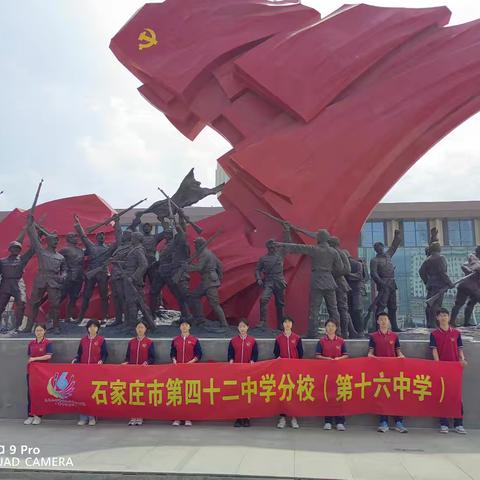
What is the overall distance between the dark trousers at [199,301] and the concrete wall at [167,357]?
5.72ft

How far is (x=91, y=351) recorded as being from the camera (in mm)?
5113

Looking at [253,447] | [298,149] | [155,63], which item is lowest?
[253,447]

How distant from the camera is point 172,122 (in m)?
9.94

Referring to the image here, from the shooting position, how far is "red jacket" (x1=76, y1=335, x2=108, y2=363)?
510 centimetres

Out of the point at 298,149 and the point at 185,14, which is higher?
the point at 185,14

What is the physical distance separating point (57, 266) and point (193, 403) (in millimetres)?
3578

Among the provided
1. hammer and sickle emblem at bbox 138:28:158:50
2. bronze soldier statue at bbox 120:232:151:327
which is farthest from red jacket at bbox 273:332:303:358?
hammer and sickle emblem at bbox 138:28:158:50

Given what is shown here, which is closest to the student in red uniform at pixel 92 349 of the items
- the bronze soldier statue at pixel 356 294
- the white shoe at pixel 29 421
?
the white shoe at pixel 29 421

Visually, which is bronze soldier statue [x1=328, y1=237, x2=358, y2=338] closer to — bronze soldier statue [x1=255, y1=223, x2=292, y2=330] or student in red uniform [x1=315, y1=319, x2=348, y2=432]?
bronze soldier statue [x1=255, y1=223, x2=292, y2=330]

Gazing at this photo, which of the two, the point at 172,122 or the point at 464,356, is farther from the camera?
the point at 172,122

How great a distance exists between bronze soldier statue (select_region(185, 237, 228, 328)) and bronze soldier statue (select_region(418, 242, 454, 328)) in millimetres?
3419

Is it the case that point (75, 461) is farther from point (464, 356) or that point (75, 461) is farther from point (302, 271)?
point (302, 271)

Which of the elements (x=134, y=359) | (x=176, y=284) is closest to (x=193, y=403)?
(x=134, y=359)

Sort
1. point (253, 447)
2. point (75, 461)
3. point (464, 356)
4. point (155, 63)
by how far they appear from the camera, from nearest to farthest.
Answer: point (75, 461) < point (253, 447) < point (464, 356) < point (155, 63)
